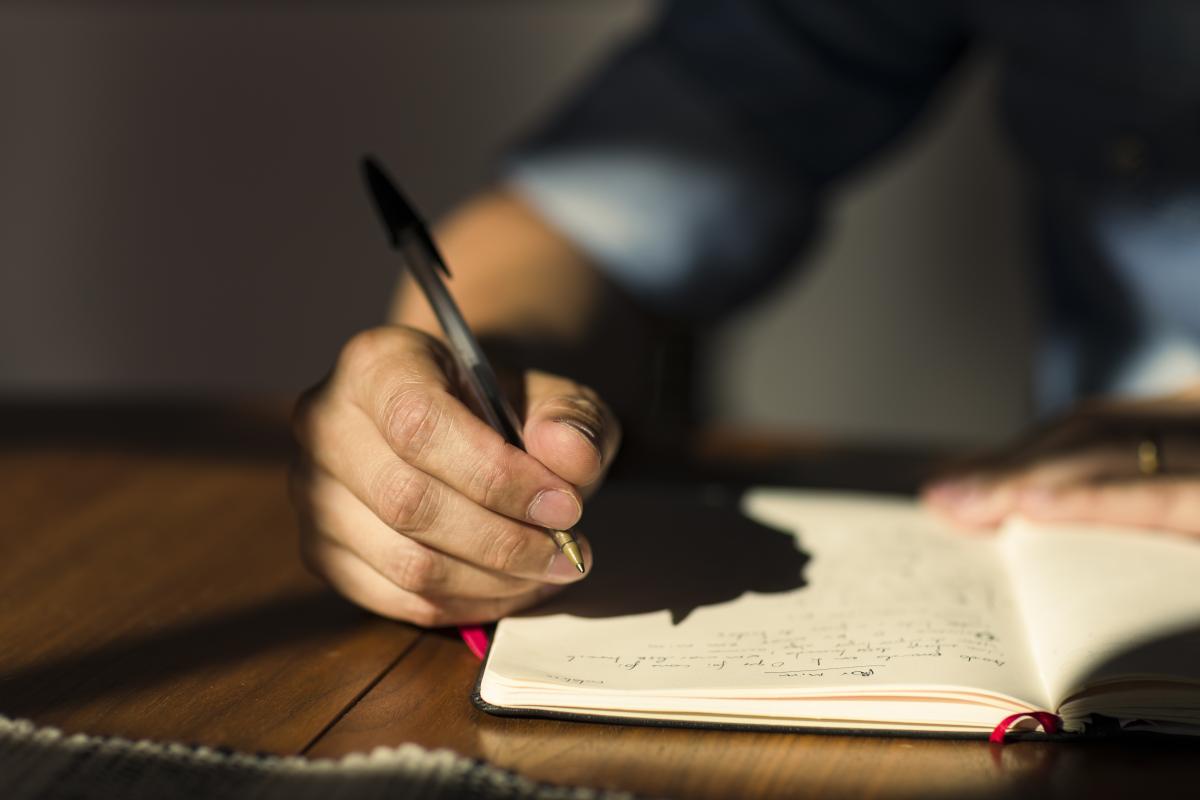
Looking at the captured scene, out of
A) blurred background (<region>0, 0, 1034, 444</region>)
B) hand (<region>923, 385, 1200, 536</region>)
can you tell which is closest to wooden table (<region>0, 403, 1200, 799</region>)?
hand (<region>923, 385, 1200, 536</region>)

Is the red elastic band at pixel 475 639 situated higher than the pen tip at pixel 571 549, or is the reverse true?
the pen tip at pixel 571 549

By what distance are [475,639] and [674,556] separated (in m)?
0.14

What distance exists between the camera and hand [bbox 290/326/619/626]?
558 mm

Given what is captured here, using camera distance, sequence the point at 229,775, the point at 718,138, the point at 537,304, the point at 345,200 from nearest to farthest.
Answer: the point at 229,775 → the point at 537,304 → the point at 718,138 → the point at 345,200

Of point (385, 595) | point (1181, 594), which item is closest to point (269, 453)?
point (385, 595)

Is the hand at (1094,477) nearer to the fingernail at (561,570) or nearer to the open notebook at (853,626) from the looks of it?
the open notebook at (853,626)

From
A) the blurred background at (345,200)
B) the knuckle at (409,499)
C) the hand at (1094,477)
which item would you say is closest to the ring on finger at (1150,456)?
the hand at (1094,477)

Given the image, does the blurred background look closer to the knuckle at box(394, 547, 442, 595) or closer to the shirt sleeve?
the shirt sleeve

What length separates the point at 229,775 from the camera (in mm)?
480

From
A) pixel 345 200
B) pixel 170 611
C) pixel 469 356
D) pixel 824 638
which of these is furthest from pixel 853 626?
pixel 345 200

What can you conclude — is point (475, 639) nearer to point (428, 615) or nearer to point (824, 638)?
point (428, 615)

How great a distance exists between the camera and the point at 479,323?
2.63 ft

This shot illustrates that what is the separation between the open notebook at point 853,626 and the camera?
0.52 m

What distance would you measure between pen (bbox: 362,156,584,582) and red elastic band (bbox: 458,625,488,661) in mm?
74
